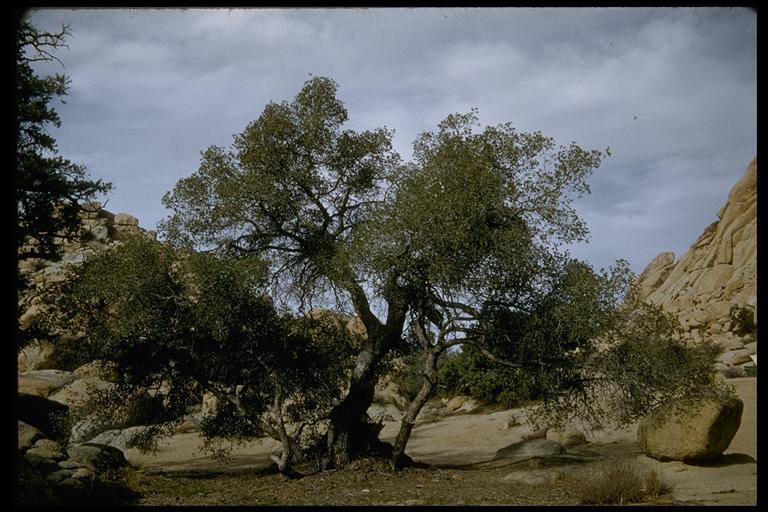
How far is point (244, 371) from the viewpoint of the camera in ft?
55.1

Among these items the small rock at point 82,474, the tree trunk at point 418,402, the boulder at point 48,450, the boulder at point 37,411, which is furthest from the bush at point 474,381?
the small rock at point 82,474

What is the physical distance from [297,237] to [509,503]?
28.5 feet

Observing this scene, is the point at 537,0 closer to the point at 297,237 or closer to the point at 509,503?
the point at 509,503

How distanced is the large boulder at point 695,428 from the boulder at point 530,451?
4671 mm

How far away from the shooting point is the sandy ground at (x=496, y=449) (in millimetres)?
13643

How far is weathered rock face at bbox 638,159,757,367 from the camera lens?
4384cm

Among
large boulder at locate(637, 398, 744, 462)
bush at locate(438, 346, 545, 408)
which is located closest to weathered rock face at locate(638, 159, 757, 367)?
bush at locate(438, 346, 545, 408)

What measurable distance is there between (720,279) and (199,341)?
44.6 m

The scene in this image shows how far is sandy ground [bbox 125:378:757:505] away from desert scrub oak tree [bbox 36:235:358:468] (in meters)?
2.93

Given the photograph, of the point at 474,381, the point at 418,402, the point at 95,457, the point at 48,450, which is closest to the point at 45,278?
the point at 474,381

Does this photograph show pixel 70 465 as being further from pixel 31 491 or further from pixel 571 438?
pixel 571 438

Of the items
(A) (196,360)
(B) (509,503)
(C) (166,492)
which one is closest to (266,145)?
(A) (196,360)

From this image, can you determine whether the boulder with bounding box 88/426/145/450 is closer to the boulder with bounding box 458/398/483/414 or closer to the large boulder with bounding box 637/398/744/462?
the boulder with bounding box 458/398/483/414

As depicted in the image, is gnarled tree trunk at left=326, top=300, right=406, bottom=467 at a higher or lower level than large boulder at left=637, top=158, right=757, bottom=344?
lower
